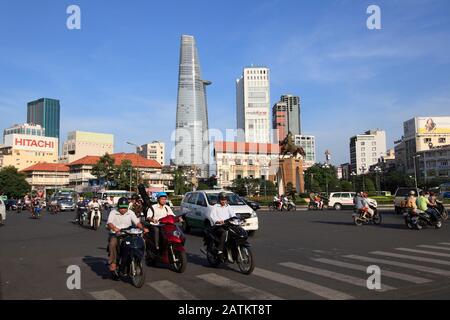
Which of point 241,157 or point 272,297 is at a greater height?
point 241,157

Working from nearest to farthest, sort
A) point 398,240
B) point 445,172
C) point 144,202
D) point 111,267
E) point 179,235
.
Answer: point 111,267 < point 179,235 < point 144,202 < point 398,240 < point 445,172

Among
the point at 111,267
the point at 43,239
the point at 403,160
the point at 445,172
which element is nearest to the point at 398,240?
the point at 111,267

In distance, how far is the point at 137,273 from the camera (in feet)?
23.3

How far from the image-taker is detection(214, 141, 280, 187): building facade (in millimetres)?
151125

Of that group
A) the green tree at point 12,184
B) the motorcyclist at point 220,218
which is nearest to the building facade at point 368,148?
the green tree at point 12,184

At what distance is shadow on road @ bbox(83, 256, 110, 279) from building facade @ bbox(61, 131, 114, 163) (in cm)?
13990

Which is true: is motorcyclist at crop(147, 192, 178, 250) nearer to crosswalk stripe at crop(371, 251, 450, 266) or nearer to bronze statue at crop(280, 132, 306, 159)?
crosswalk stripe at crop(371, 251, 450, 266)

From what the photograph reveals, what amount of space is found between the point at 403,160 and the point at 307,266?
461 feet

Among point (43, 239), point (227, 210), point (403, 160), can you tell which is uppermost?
point (403, 160)

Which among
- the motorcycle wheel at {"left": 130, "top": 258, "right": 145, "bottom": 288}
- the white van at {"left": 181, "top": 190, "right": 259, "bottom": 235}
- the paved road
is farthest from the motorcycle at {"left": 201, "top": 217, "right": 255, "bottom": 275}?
the white van at {"left": 181, "top": 190, "right": 259, "bottom": 235}

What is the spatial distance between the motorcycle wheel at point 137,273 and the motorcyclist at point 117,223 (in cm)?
64

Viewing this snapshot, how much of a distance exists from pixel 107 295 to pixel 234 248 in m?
2.81
